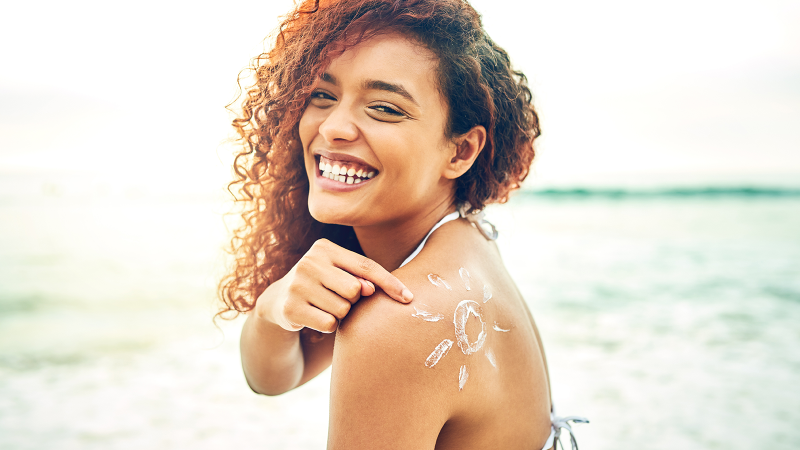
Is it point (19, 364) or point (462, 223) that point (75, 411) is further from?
point (462, 223)

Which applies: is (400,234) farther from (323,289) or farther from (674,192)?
(674,192)

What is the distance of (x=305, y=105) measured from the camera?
1949 mm

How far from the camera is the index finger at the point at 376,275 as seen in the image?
147 cm

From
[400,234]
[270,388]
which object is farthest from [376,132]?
[270,388]

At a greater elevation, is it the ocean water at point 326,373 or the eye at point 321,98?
the eye at point 321,98

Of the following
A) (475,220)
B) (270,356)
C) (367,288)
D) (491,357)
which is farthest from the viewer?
(270,356)

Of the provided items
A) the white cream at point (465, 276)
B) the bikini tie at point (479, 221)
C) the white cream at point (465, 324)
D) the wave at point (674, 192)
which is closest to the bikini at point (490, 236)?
the bikini tie at point (479, 221)

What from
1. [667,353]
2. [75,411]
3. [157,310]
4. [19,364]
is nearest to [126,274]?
[157,310]

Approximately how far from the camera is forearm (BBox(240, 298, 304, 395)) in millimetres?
2232

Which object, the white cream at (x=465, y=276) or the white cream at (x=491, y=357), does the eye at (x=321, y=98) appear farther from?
the white cream at (x=491, y=357)

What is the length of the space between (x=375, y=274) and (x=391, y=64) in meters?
0.67

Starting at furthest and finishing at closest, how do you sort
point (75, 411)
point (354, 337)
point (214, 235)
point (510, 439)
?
point (214, 235) → point (75, 411) → point (510, 439) → point (354, 337)

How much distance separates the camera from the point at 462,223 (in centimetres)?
199

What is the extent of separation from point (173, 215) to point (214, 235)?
5733 mm
